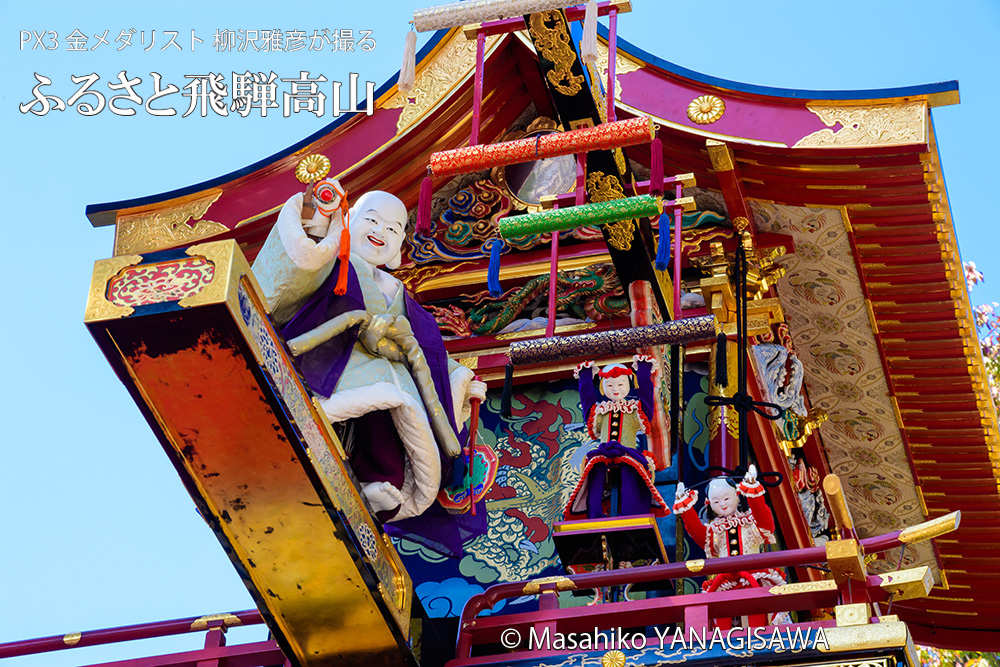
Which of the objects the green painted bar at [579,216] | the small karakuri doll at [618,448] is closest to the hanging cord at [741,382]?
the small karakuri doll at [618,448]

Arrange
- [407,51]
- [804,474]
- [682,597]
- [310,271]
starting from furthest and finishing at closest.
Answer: [804,474]
[407,51]
[310,271]
[682,597]

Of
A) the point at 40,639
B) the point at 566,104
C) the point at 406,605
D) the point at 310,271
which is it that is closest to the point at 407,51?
the point at 566,104

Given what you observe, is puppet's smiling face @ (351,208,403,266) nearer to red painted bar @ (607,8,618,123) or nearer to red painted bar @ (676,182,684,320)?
red painted bar @ (607,8,618,123)

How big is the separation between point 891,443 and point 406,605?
13.6 ft

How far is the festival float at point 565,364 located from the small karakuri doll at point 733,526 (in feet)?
0.05

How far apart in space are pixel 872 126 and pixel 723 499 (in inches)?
77.6

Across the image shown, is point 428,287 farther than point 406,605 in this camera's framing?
Yes

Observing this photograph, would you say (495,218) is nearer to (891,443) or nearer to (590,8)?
(590,8)

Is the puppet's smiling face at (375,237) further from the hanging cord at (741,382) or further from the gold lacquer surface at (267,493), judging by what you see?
the hanging cord at (741,382)

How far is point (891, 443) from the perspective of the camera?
26.4ft

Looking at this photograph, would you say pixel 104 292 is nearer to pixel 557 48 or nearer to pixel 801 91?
pixel 557 48

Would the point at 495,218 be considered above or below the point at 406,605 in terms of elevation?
above

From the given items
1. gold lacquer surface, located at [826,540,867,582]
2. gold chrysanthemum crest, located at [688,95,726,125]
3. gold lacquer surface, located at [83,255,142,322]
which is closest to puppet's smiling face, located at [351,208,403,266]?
gold lacquer surface, located at [83,255,142,322]

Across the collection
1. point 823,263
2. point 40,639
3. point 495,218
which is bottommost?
point 40,639
